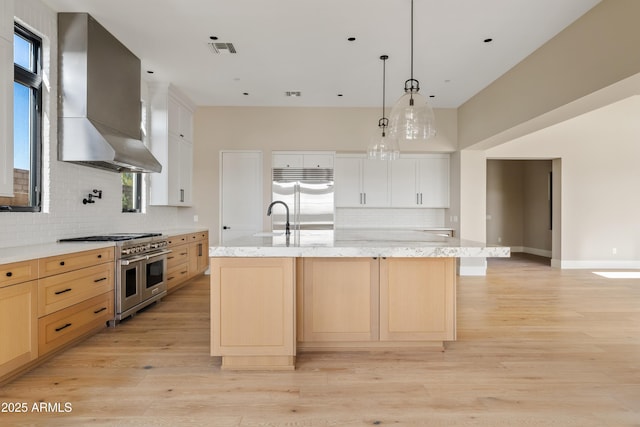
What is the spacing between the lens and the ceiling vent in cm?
407

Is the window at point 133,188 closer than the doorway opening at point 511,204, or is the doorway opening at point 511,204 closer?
the window at point 133,188

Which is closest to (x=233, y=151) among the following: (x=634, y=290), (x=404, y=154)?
(x=404, y=154)

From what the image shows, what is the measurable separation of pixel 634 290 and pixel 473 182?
2.83 m

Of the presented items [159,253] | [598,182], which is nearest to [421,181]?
[598,182]

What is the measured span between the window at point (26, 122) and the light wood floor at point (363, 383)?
1.46 meters

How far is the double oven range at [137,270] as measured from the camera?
3.53 meters

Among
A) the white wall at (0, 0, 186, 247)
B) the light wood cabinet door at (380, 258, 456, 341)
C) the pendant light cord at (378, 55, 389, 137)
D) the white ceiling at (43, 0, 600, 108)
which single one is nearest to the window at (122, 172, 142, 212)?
the white wall at (0, 0, 186, 247)

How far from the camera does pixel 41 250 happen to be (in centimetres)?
272

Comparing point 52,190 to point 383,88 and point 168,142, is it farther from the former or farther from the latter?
point 383,88

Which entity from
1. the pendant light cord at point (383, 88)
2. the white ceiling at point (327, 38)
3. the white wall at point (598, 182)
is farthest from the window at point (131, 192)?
the white wall at point (598, 182)

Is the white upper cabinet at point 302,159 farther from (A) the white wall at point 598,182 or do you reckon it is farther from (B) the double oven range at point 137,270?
(A) the white wall at point 598,182

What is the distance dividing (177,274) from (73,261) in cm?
224

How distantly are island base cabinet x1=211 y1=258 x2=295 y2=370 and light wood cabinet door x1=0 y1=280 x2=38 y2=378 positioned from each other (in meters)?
1.28

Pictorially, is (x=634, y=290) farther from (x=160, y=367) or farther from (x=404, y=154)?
(x=160, y=367)
